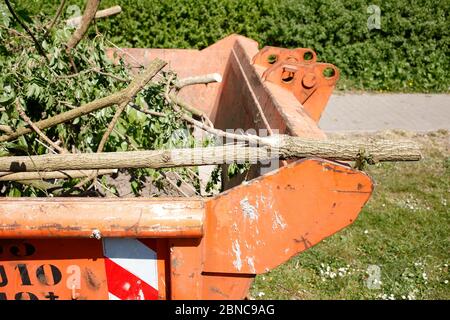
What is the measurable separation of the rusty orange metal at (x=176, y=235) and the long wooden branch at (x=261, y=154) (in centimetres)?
8

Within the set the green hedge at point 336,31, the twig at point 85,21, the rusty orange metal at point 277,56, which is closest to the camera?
the twig at point 85,21

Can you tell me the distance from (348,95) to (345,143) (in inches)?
257

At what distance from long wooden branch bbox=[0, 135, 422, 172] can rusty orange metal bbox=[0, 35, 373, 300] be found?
0.08 metres

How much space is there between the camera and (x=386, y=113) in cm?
717

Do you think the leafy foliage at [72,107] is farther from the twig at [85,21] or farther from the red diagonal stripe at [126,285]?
the red diagonal stripe at [126,285]

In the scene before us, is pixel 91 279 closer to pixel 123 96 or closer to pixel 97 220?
pixel 97 220

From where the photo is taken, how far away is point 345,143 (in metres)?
→ 1.78

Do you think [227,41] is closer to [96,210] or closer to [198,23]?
[96,210]

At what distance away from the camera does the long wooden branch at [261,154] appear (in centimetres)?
177

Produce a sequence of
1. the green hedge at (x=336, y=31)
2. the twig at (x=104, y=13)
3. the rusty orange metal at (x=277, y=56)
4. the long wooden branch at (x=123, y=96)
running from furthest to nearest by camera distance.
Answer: the green hedge at (x=336, y=31)
the twig at (x=104, y=13)
the rusty orange metal at (x=277, y=56)
the long wooden branch at (x=123, y=96)

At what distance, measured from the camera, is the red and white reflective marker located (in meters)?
1.71

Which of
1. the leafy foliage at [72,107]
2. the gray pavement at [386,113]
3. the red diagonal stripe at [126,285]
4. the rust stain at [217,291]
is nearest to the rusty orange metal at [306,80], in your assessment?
the leafy foliage at [72,107]

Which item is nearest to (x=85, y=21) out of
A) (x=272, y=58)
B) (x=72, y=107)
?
(x=72, y=107)
